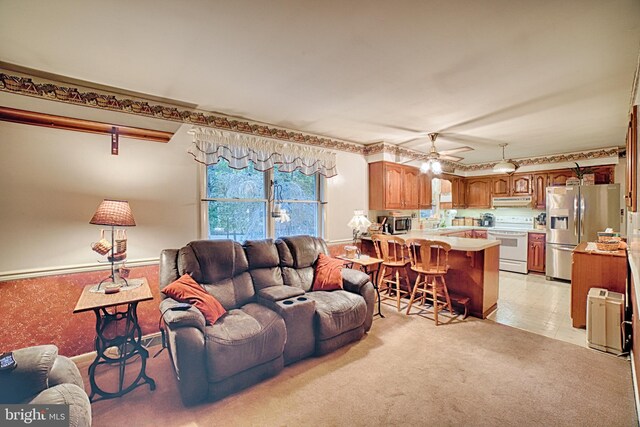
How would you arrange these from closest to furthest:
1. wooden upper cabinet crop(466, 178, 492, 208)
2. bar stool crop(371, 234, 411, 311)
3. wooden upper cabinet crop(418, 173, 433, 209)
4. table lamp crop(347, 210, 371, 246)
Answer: bar stool crop(371, 234, 411, 311) → table lamp crop(347, 210, 371, 246) → wooden upper cabinet crop(418, 173, 433, 209) → wooden upper cabinet crop(466, 178, 492, 208)

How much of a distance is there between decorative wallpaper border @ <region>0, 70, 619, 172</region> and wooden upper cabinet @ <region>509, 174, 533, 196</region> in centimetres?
104

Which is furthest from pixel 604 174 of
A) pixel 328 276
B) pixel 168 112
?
pixel 168 112

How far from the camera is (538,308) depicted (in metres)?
3.91

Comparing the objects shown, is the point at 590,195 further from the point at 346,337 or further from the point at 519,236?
the point at 346,337

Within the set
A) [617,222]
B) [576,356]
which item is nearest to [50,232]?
[576,356]

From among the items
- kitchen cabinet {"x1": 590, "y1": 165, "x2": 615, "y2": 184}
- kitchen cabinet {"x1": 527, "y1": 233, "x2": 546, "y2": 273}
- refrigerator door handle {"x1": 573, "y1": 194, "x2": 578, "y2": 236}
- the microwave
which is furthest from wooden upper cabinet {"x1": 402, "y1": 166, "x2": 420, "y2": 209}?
kitchen cabinet {"x1": 590, "y1": 165, "x2": 615, "y2": 184}

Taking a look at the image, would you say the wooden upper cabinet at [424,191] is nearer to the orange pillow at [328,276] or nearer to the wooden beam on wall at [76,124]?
the orange pillow at [328,276]

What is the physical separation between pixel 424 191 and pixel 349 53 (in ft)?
14.0

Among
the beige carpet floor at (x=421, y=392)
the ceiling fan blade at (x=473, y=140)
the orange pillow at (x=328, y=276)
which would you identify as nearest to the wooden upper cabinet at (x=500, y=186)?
the ceiling fan blade at (x=473, y=140)

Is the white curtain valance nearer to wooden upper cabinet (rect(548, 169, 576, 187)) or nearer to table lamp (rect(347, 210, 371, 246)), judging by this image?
table lamp (rect(347, 210, 371, 246))

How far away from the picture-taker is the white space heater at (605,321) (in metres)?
2.69

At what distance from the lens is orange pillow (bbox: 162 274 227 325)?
92.3 inches

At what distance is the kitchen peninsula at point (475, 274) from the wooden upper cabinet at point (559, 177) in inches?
132

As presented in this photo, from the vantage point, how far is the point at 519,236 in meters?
5.93
